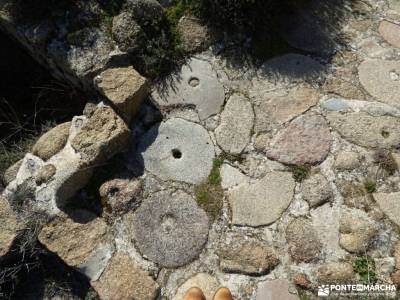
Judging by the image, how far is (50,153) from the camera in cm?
340

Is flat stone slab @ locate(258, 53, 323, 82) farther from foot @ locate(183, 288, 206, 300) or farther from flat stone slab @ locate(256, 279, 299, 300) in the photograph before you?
foot @ locate(183, 288, 206, 300)

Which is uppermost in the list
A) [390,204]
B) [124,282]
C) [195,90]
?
[195,90]

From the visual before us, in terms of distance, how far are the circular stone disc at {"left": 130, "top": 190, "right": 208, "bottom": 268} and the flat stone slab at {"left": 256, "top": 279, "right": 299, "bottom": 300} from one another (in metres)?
0.51

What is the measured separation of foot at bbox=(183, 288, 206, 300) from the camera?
2895 mm

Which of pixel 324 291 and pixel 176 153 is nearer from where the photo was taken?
pixel 324 291

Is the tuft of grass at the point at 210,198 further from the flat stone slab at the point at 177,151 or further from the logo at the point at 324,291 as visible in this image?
the logo at the point at 324,291

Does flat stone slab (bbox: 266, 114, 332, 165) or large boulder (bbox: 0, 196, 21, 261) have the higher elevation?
large boulder (bbox: 0, 196, 21, 261)

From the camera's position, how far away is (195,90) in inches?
144

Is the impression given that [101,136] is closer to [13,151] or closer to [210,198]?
[210,198]

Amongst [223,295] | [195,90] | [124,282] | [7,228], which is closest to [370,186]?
[223,295]

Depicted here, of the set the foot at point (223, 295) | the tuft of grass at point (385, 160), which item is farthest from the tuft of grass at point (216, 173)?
the tuft of grass at point (385, 160)

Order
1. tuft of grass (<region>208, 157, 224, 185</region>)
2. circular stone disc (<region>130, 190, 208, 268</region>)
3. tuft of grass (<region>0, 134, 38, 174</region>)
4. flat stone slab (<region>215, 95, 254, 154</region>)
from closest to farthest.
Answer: circular stone disc (<region>130, 190, 208, 268</region>) → tuft of grass (<region>208, 157, 224, 185</region>) → flat stone slab (<region>215, 95, 254, 154</region>) → tuft of grass (<region>0, 134, 38, 174</region>)

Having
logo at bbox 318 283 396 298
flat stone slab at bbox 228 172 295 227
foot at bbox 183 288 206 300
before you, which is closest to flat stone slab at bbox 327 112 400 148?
flat stone slab at bbox 228 172 295 227

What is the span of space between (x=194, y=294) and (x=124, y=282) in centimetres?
52
